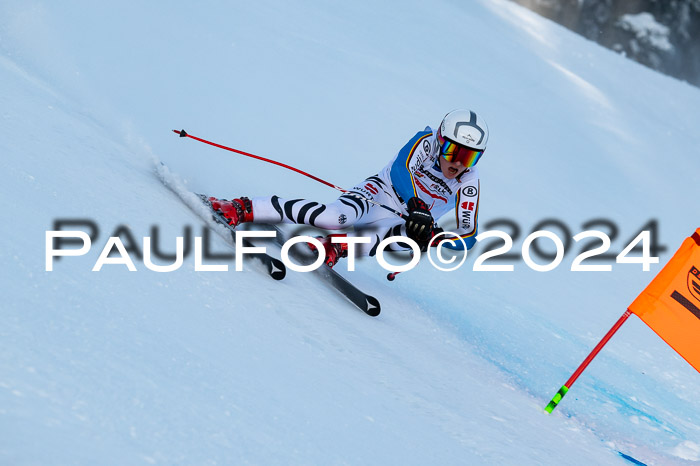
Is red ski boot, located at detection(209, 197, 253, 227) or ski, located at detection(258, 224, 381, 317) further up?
red ski boot, located at detection(209, 197, 253, 227)

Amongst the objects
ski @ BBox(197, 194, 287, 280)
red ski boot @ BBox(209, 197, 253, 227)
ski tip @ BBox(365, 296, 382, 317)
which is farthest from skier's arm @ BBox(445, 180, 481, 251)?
ski @ BBox(197, 194, 287, 280)

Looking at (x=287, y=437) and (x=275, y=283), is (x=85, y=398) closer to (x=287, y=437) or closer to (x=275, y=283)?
(x=287, y=437)

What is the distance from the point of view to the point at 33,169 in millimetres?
2605

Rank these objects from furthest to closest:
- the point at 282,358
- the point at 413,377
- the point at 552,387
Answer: the point at 552,387 < the point at 413,377 < the point at 282,358

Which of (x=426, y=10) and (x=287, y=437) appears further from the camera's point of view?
(x=426, y=10)

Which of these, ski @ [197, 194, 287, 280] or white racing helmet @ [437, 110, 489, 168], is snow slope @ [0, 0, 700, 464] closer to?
ski @ [197, 194, 287, 280]

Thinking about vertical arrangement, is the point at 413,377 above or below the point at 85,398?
below

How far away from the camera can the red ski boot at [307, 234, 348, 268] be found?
3625 millimetres

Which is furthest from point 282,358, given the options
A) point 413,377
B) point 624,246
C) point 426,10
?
point 426,10

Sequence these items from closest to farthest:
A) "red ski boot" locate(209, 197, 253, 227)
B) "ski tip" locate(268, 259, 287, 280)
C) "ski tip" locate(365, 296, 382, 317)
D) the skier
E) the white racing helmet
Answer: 1. "ski tip" locate(268, 259, 287, 280)
2. "ski tip" locate(365, 296, 382, 317)
3. "red ski boot" locate(209, 197, 253, 227)
4. the skier
5. the white racing helmet

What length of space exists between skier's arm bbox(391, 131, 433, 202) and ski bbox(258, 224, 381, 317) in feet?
2.30

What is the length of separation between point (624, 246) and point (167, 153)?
4.89 m

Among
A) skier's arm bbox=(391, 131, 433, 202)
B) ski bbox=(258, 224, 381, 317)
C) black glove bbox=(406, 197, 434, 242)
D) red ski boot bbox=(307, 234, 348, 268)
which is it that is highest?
skier's arm bbox=(391, 131, 433, 202)

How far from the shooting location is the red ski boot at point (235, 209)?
3449 millimetres
